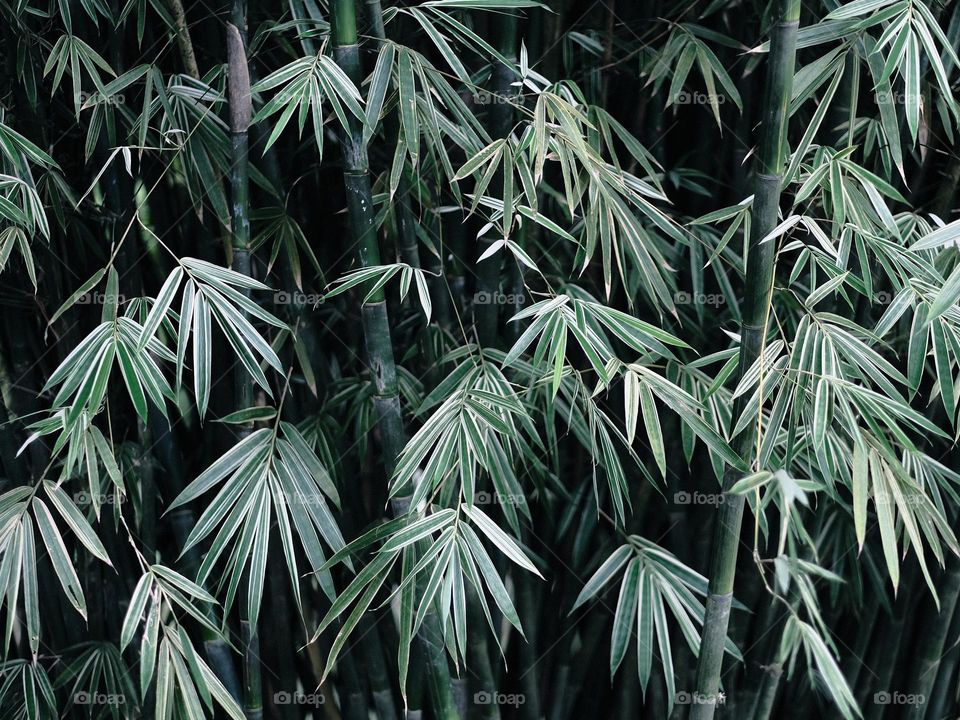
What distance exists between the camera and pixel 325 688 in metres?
1.50

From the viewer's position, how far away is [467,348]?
118cm

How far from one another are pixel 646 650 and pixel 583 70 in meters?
0.95

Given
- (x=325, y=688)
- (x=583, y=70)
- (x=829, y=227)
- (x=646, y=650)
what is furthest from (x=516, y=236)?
(x=325, y=688)

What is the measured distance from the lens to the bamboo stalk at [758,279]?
901 millimetres

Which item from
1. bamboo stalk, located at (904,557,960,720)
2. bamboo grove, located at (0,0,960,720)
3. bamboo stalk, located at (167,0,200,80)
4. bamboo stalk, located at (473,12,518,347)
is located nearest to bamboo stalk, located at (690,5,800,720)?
bamboo grove, located at (0,0,960,720)

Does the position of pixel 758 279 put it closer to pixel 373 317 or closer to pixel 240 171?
pixel 373 317

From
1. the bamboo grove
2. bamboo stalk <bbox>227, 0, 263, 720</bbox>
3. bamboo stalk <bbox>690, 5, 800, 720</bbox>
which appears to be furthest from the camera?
bamboo stalk <bbox>227, 0, 263, 720</bbox>

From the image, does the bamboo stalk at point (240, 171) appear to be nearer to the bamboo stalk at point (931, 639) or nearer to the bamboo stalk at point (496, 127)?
the bamboo stalk at point (496, 127)

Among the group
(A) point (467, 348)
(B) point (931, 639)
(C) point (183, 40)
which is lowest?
(B) point (931, 639)

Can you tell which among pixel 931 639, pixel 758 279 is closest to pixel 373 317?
pixel 758 279

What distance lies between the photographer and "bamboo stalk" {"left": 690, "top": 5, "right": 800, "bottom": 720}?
2.96ft

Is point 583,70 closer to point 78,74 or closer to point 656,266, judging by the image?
point 656,266

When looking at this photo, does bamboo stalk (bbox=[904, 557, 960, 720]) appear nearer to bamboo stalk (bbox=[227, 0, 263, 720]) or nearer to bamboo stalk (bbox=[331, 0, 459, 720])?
bamboo stalk (bbox=[331, 0, 459, 720])

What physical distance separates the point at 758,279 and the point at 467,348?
412 millimetres
